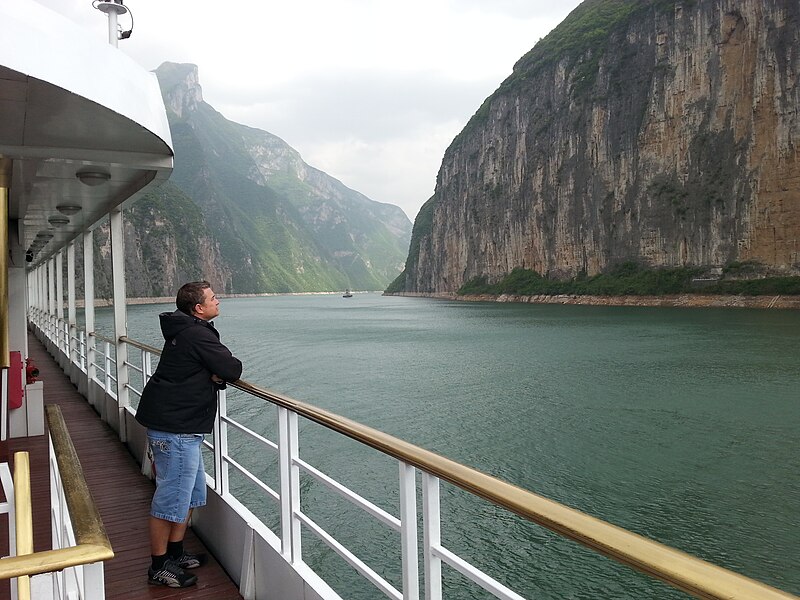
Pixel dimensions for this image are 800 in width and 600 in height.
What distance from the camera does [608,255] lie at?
247 feet

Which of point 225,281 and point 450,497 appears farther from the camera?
point 225,281

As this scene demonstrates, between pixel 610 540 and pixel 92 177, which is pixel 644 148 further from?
pixel 610 540

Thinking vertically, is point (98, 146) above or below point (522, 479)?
above

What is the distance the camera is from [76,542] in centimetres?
128

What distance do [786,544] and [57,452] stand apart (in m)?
9.71

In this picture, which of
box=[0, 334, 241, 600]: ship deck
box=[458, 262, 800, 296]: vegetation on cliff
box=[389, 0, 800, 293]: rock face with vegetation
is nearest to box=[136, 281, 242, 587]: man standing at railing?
box=[0, 334, 241, 600]: ship deck

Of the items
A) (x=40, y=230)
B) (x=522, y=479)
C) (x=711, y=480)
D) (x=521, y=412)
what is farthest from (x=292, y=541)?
(x=521, y=412)

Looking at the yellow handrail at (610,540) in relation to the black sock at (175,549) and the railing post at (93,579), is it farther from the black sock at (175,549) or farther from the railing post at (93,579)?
the black sock at (175,549)

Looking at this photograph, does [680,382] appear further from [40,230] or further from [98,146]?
[98,146]

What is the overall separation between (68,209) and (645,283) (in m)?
68.1

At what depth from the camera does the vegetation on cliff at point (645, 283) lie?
55.7m

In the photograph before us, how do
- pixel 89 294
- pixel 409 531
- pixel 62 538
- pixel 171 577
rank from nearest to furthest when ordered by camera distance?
pixel 62 538 < pixel 409 531 < pixel 171 577 < pixel 89 294

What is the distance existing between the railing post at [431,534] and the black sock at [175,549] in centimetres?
215

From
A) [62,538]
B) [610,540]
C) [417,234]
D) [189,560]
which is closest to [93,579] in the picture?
[62,538]
